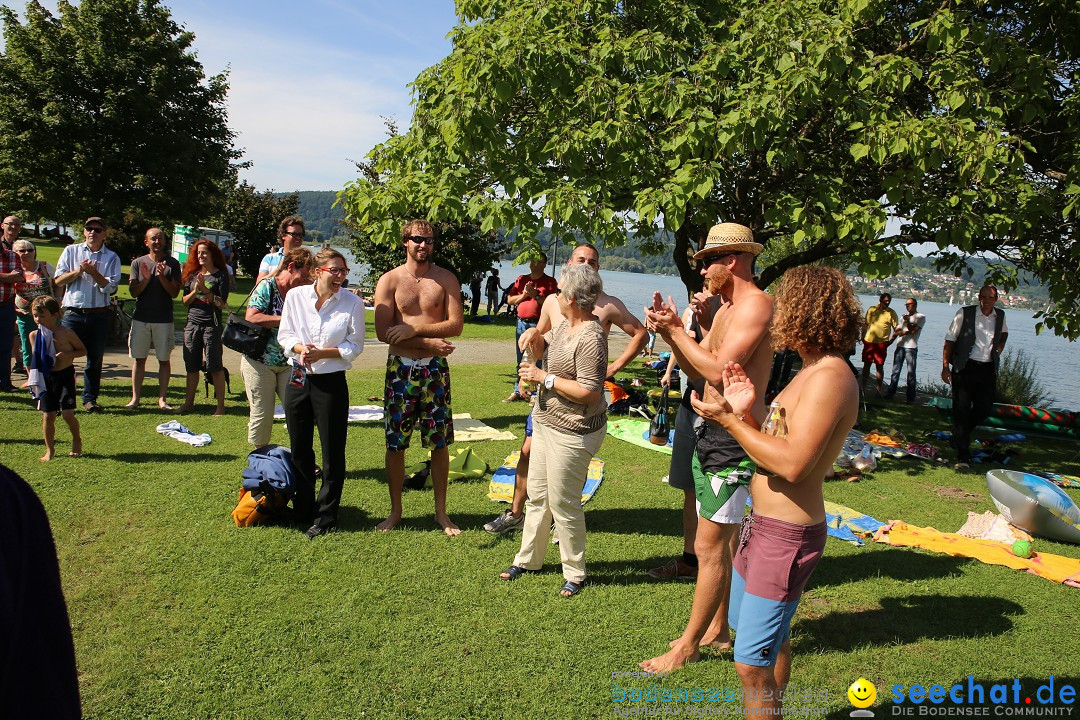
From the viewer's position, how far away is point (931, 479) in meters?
7.54

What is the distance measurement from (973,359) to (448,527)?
676 centimetres

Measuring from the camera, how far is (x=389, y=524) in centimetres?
491

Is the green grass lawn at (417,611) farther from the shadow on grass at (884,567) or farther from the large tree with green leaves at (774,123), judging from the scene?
the large tree with green leaves at (774,123)

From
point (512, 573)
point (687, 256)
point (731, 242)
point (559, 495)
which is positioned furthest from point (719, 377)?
point (687, 256)

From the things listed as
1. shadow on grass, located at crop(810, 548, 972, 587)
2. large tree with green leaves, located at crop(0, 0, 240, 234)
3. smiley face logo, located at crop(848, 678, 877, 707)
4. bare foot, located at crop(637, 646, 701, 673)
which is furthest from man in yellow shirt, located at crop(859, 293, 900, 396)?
large tree with green leaves, located at crop(0, 0, 240, 234)

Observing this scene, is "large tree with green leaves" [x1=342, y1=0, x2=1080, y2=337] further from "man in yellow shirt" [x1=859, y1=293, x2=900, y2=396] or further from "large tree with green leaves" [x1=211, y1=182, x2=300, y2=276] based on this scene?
"large tree with green leaves" [x1=211, y1=182, x2=300, y2=276]

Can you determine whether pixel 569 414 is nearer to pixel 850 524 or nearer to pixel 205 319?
pixel 850 524

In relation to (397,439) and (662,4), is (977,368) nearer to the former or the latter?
(662,4)

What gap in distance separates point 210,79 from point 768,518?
28.8 metres

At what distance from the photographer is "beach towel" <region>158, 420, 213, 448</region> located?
658 centimetres

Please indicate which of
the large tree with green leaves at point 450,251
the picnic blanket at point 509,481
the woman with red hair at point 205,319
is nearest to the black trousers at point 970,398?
the picnic blanket at point 509,481

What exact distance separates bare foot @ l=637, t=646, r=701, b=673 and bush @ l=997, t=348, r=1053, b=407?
510 inches

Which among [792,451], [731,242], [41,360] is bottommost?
[41,360]

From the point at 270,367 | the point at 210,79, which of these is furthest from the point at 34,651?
the point at 210,79
